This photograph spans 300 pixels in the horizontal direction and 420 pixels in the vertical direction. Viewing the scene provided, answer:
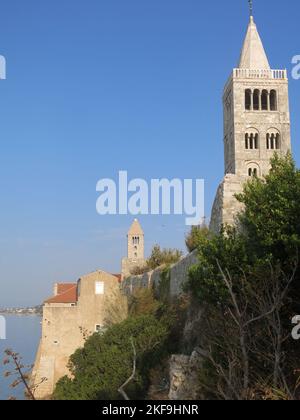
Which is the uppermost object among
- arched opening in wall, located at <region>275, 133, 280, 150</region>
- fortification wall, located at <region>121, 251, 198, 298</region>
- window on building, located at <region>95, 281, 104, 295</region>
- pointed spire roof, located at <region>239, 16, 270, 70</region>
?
pointed spire roof, located at <region>239, 16, 270, 70</region>

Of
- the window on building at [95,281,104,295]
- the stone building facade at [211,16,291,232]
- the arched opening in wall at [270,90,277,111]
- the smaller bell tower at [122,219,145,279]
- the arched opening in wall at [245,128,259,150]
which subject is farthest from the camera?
the smaller bell tower at [122,219,145,279]

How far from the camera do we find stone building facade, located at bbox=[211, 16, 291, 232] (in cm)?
4131

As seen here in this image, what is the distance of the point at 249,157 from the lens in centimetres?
4138

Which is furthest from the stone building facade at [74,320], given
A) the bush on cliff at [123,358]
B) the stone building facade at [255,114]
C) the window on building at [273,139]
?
the window on building at [273,139]

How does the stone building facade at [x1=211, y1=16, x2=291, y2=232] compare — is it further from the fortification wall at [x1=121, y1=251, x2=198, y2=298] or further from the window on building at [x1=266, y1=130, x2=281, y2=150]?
the fortification wall at [x1=121, y1=251, x2=198, y2=298]

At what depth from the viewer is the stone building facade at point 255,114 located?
4131 centimetres

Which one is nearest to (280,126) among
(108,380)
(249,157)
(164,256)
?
(249,157)

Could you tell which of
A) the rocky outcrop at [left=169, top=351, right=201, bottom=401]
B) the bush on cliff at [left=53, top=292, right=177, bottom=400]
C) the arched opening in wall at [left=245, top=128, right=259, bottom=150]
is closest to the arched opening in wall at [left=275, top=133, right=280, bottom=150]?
the arched opening in wall at [left=245, top=128, right=259, bottom=150]

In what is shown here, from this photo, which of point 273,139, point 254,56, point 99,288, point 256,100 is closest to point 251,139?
point 273,139

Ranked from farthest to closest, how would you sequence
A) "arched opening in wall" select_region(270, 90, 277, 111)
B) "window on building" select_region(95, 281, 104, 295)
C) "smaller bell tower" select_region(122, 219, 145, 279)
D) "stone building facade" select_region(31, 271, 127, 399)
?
"smaller bell tower" select_region(122, 219, 145, 279) < "arched opening in wall" select_region(270, 90, 277, 111) < "window on building" select_region(95, 281, 104, 295) < "stone building facade" select_region(31, 271, 127, 399)

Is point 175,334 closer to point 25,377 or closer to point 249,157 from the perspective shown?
point 25,377

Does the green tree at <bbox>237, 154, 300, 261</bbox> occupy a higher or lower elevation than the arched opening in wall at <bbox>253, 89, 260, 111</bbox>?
lower

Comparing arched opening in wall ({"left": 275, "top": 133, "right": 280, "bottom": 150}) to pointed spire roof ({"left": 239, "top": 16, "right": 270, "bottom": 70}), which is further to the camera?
pointed spire roof ({"left": 239, "top": 16, "right": 270, "bottom": 70})

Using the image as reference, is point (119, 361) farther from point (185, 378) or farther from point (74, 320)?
point (74, 320)
